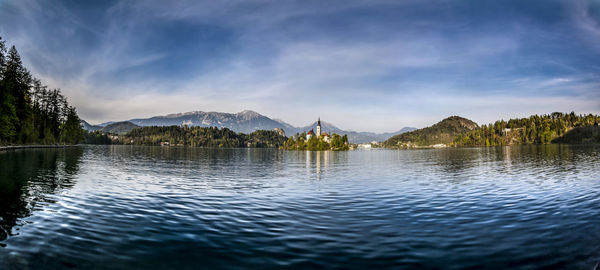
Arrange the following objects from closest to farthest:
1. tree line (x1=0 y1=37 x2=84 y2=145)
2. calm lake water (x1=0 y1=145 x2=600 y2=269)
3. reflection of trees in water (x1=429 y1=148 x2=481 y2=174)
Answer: calm lake water (x1=0 y1=145 x2=600 y2=269)
reflection of trees in water (x1=429 y1=148 x2=481 y2=174)
tree line (x1=0 y1=37 x2=84 y2=145)

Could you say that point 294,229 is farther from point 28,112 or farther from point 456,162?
point 28,112

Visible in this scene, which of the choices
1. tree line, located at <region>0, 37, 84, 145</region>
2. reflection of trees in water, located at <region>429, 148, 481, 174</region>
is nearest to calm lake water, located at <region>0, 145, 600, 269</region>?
reflection of trees in water, located at <region>429, 148, 481, 174</region>

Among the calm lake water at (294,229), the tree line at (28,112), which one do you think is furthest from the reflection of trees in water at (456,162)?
the tree line at (28,112)

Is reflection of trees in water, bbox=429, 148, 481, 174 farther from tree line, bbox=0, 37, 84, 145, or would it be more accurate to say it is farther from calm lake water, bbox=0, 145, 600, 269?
tree line, bbox=0, 37, 84, 145

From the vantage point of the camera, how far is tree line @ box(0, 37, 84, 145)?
80.1 m

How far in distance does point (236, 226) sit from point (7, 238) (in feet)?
31.9

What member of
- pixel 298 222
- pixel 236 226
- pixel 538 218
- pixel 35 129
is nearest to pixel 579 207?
pixel 538 218

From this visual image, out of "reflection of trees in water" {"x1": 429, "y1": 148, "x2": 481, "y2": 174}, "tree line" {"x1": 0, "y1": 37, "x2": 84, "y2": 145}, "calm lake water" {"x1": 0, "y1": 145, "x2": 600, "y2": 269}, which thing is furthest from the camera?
"tree line" {"x1": 0, "y1": 37, "x2": 84, "y2": 145}

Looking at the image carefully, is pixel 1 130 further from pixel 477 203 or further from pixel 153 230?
pixel 477 203

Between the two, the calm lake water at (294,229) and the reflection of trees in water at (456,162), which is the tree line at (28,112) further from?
the reflection of trees in water at (456,162)

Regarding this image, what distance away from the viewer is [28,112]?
10094 centimetres

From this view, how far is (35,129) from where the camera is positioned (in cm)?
12550

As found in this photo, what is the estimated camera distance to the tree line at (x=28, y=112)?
80.1 meters

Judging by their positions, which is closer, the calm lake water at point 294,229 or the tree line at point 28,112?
the calm lake water at point 294,229
